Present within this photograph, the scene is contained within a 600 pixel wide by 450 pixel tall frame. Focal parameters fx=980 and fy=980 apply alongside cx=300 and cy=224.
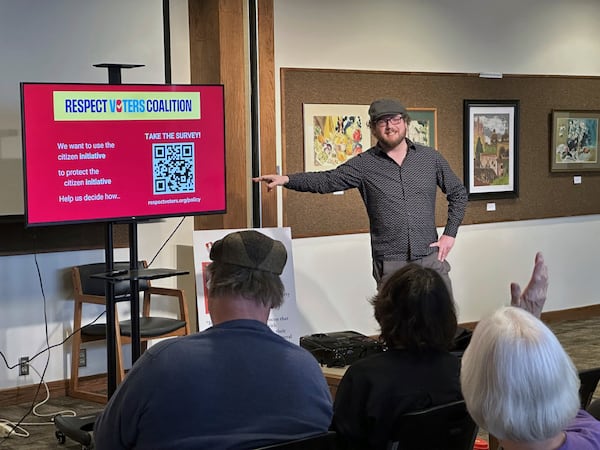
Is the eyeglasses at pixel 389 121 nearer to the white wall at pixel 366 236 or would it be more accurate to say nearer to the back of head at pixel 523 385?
the white wall at pixel 366 236

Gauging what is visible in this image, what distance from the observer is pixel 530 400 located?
175 centimetres

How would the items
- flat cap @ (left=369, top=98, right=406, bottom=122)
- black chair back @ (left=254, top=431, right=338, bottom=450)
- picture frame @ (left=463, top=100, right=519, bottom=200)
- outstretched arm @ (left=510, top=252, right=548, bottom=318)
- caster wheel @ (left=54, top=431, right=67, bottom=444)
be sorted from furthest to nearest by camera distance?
1. picture frame @ (left=463, top=100, right=519, bottom=200)
2. flat cap @ (left=369, top=98, right=406, bottom=122)
3. caster wheel @ (left=54, top=431, right=67, bottom=444)
4. outstretched arm @ (left=510, top=252, right=548, bottom=318)
5. black chair back @ (left=254, top=431, right=338, bottom=450)

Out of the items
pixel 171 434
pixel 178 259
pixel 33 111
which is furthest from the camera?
pixel 178 259

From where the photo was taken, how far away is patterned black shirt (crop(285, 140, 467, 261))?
17.1 ft

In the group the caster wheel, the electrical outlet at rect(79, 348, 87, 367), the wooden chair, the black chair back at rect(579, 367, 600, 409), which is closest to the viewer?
the black chair back at rect(579, 367, 600, 409)

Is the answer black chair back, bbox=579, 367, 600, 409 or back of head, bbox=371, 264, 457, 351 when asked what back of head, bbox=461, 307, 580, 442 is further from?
black chair back, bbox=579, 367, 600, 409

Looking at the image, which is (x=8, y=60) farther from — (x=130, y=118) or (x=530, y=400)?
(x=530, y=400)

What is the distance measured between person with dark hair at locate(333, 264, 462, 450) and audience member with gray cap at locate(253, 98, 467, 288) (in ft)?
8.05

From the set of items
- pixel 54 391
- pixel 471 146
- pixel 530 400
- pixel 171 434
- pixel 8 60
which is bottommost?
pixel 54 391

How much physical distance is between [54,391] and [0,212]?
1162mm

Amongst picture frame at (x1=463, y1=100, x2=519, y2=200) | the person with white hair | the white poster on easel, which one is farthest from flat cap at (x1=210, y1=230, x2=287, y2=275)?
picture frame at (x1=463, y1=100, x2=519, y2=200)

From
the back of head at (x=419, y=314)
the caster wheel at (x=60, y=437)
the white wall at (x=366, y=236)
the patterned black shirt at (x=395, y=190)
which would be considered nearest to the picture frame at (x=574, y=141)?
the white wall at (x=366, y=236)

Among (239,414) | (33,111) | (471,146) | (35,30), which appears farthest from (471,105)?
(239,414)

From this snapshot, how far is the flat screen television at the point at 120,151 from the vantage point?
15.0ft
